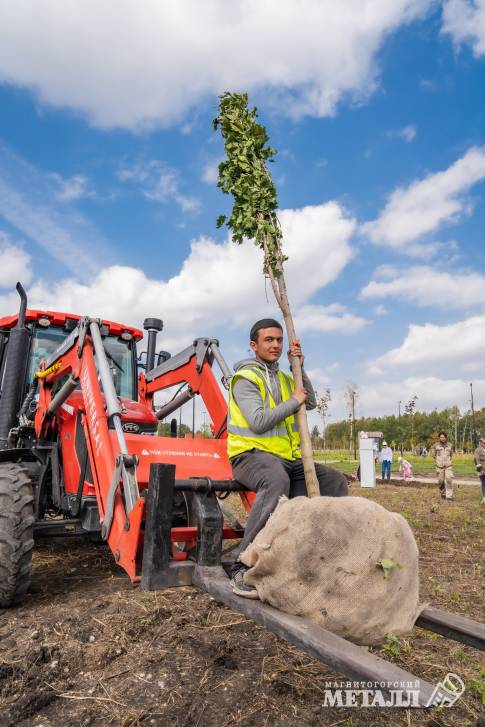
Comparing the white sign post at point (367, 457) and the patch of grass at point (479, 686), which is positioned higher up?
the white sign post at point (367, 457)

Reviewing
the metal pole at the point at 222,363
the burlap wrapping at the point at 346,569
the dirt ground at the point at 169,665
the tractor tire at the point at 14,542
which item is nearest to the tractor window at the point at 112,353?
the metal pole at the point at 222,363

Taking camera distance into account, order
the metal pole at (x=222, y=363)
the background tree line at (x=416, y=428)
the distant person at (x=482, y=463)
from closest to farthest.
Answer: the metal pole at (x=222, y=363), the distant person at (x=482, y=463), the background tree line at (x=416, y=428)

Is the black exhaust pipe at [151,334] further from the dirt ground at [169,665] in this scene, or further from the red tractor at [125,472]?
the dirt ground at [169,665]

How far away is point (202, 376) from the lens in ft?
18.2

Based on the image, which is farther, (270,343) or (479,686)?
(270,343)

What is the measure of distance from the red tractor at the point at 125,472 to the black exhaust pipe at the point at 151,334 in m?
0.01

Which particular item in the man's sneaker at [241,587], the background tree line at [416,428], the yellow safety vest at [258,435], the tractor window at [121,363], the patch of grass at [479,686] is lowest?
the patch of grass at [479,686]

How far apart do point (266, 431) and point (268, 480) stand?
0.30 metres

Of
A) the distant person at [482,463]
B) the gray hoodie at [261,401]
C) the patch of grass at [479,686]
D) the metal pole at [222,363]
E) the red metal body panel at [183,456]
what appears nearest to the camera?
the patch of grass at [479,686]

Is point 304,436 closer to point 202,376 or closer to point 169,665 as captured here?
point 169,665

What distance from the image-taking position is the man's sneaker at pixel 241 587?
2.74 m

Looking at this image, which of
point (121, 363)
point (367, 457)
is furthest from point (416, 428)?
point (121, 363)

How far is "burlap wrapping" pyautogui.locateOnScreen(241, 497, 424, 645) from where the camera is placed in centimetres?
240

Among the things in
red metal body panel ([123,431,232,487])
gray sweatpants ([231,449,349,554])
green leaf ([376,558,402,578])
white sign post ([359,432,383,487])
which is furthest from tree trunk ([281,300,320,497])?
white sign post ([359,432,383,487])
